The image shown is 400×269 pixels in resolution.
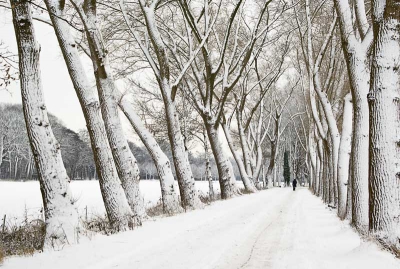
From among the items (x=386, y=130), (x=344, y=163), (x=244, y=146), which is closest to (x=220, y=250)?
(x=386, y=130)

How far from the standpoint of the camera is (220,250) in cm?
521

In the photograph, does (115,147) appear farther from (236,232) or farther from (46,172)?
(236,232)

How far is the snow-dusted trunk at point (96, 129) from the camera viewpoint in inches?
290

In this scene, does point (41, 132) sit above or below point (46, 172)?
above

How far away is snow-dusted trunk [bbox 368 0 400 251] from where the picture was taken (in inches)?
187

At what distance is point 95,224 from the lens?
7.83 metres

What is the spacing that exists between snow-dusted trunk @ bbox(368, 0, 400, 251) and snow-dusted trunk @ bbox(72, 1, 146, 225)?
5222mm

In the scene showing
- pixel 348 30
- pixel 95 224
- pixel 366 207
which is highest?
pixel 348 30

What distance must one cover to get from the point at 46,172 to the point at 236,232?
382 cm

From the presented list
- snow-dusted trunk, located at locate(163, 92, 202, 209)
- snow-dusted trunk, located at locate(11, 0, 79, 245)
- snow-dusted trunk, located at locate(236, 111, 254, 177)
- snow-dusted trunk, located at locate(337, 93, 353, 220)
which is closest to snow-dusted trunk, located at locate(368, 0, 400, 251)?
snow-dusted trunk, located at locate(337, 93, 353, 220)

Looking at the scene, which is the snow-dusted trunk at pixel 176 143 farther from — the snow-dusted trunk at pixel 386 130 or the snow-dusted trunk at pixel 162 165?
the snow-dusted trunk at pixel 386 130

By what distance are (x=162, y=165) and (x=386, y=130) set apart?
24.4 feet

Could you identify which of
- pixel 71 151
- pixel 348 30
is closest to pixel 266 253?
pixel 348 30

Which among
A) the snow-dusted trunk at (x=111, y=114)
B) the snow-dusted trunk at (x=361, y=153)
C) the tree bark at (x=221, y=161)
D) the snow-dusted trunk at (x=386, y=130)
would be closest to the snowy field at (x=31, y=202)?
the snow-dusted trunk at (x=111, y=114)
